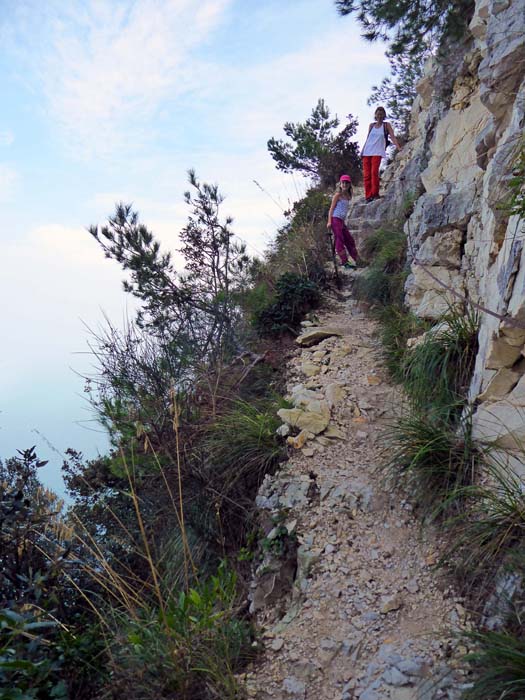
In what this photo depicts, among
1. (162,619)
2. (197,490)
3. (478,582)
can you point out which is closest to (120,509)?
(197,490)

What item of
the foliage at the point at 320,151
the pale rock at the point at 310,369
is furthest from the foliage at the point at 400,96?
the pale rock at the point at 310,369

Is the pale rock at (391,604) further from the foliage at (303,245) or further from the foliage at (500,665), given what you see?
the foliage at (303,245)

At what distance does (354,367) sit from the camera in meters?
6.13

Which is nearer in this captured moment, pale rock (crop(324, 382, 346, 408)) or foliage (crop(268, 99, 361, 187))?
pale rock (crop(324, 382, 346, 408))

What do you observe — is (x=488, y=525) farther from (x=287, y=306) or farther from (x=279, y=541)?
(x=287, y=306)

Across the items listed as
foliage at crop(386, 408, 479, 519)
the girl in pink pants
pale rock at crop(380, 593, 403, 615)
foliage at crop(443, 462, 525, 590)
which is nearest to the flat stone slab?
the girl in pink pants

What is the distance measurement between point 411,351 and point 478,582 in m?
2.66

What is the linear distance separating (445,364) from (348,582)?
1.99 metres

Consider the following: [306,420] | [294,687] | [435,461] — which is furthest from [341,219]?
[294,687]

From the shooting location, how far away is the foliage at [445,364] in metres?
4.54

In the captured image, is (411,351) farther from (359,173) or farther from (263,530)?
(359,173)

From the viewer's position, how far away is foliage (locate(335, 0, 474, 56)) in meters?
6.98

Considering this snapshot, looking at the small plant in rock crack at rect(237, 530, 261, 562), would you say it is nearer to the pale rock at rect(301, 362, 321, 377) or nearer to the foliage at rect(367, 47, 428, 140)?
the pale rock at rect(301, 362, 321, 377)

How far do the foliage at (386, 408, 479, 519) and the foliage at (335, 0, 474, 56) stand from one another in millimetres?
5586
